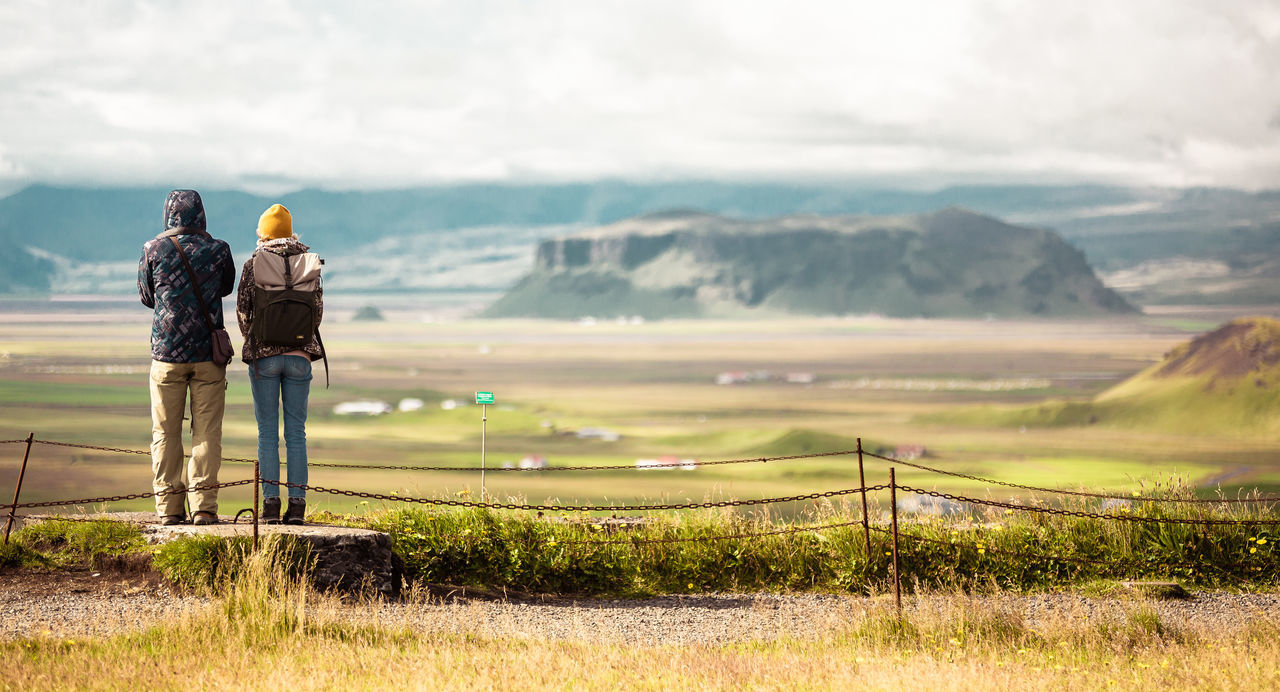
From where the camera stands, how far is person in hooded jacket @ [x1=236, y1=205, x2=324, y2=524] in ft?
30.3

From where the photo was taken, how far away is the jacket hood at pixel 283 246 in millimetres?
9227

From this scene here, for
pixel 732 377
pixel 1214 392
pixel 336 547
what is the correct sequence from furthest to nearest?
pixel 732 377 → pixel 1214 392 → pixel 336 547

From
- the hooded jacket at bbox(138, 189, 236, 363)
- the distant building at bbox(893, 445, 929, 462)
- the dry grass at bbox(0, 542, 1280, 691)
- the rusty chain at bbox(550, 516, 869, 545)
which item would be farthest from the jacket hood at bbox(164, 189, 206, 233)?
the distant building at bbox(893, 445, 929, 462)

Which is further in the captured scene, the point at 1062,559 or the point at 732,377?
the point at 732,377

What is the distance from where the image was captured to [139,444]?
365 feet

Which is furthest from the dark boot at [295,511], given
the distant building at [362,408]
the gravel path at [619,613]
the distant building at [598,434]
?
the distant building at [362,408]

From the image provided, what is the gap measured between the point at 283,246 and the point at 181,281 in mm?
812

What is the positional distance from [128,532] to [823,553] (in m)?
5.84

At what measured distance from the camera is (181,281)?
30.5ft

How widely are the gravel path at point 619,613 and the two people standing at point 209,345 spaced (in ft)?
3.33

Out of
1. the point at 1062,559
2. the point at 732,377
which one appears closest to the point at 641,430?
the point at 732,377

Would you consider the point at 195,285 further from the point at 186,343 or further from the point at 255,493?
the point at 255,493

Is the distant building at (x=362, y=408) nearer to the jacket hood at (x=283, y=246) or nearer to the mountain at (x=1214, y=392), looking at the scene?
the mountain at (x=1214, y=392)

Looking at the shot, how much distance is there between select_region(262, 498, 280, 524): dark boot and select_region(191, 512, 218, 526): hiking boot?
390 millimetres
